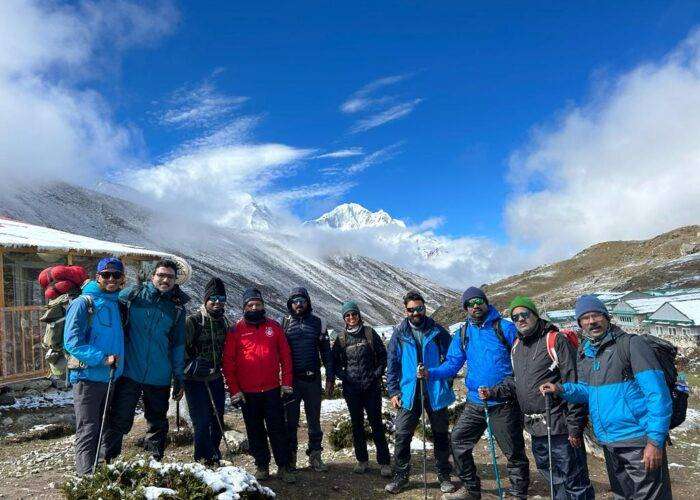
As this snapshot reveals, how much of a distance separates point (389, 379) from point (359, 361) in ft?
1.67

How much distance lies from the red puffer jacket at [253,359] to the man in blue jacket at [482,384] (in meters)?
2.09

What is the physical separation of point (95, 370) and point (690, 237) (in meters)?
169

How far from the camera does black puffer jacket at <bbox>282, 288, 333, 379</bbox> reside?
6.64 meters

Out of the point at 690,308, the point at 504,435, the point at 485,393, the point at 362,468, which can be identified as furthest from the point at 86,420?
the point at 690,308

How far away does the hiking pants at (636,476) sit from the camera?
418 centimetres

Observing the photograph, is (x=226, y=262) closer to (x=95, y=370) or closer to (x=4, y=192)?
(x=4, y=192)

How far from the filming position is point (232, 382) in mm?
6055

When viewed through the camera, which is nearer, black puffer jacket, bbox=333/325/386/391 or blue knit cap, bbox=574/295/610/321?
blue knit cap, bbox=574/295/610/321

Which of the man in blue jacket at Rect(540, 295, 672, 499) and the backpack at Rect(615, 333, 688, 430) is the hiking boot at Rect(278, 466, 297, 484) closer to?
the man in blue jacket at Rect(540, 295, 672, 499)

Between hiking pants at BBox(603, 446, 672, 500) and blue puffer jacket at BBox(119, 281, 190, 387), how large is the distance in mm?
4954

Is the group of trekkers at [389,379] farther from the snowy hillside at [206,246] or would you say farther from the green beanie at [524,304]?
the snowy hillside at [206,246]

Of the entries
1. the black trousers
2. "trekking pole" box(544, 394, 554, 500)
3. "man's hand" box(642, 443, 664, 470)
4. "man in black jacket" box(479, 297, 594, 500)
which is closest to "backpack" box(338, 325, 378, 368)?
the black trousers

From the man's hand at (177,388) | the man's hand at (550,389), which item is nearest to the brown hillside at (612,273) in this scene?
the man's hand at (550,389)

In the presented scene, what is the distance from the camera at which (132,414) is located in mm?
5453
